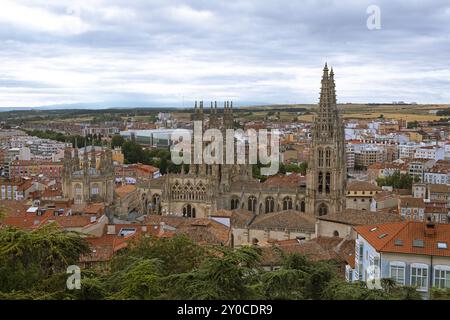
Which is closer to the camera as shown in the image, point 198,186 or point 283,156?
point 198,186

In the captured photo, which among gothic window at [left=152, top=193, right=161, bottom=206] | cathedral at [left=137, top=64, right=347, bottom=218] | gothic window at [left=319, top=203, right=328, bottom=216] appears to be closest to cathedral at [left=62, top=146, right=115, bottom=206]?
gothic window at [left=152, top=193, right=161, bottom=206]

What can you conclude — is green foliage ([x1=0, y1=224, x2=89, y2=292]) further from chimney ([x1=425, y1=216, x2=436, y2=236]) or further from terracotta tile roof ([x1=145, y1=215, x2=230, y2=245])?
terracotta tile roof ([x1=145, y1=215, x2=230, y2=245])

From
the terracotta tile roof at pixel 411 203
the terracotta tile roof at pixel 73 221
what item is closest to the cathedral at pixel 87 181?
the terracotta tile roof at pixel 73 221

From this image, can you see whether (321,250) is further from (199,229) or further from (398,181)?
(398,181)

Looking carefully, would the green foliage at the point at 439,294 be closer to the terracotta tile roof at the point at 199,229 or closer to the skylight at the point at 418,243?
the skylight at the point at 418,243

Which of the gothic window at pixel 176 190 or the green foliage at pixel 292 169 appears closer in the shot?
the gothic window at pixel 176 190
